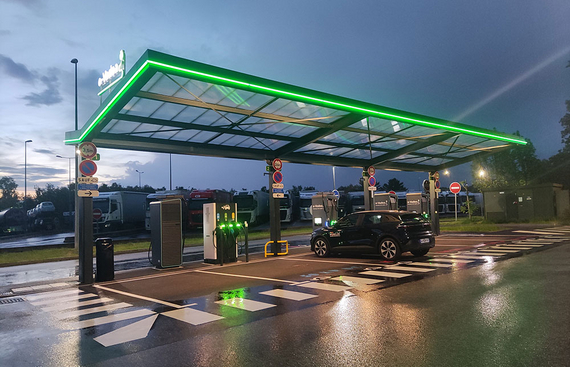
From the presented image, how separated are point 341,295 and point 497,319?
2.94 meters

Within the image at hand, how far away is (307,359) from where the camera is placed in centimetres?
452

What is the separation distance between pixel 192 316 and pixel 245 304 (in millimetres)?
1135

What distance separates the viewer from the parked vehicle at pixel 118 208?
36750 mm

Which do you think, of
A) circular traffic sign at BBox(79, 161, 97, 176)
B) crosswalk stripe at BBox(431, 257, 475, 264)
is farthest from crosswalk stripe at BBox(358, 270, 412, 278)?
circular traffic sign at BBox(79, 161, 97, 176)

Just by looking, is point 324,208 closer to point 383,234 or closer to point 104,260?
point 383,234

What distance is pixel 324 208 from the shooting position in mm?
22562

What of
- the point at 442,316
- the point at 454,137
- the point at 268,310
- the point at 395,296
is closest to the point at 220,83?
the point at 268,310

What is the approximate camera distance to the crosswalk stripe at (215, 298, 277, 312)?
7.23m

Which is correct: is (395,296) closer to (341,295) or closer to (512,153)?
(341,295)

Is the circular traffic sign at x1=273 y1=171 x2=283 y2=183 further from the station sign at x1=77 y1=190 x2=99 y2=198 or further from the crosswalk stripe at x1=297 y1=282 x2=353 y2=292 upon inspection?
the crosswalk stripe at x1=297 y1=282 x2=353 y2=292

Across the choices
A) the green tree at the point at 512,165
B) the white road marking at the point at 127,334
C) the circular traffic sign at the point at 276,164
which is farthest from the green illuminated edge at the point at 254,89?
the green tree at the point at 512,165

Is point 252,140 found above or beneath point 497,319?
above

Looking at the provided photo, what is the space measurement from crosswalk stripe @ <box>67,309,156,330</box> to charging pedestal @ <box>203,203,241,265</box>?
21.7 feet

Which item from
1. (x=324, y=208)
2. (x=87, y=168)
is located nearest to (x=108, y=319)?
(x=87, y=168)
